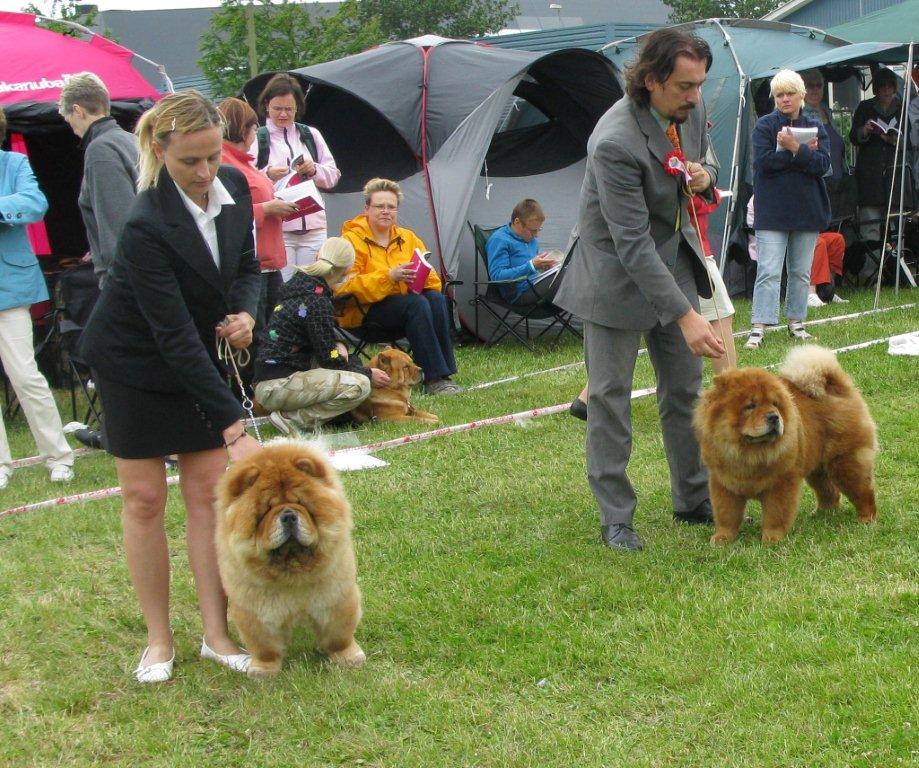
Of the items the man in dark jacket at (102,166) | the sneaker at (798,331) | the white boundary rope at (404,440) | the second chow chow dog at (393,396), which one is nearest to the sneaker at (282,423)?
the second chow chow dog at (393,396)

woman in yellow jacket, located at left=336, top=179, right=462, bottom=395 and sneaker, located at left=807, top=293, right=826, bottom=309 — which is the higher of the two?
woman in yellow jacket, located at left=336, top=179, right=462, bottom=395

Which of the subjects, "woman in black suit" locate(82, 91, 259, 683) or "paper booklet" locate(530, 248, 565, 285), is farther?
"paper booklet" locate(530, 248, 565, 285)

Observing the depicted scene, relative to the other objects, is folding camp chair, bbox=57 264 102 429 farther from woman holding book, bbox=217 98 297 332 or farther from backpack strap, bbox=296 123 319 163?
backpack strap, bbox=296 123 319 163

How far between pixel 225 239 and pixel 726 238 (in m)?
7.99

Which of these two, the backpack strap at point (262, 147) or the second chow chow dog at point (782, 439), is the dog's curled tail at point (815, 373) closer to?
the second chow chow dog at point (782, 439)

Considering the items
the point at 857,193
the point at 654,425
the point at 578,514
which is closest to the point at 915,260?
the point at 857,193

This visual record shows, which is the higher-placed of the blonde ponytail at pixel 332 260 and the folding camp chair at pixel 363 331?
the blonde ponytail at pixel 332 260

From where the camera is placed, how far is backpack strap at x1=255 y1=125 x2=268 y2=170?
7.91m

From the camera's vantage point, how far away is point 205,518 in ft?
11.2

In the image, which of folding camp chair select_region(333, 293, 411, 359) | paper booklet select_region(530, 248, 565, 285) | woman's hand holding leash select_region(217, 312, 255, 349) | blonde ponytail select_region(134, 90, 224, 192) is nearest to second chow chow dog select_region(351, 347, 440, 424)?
folding camp chair select_region(333, 293, 411, 359)

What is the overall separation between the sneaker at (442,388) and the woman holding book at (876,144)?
565 centimetres

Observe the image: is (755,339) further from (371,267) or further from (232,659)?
(232,659)

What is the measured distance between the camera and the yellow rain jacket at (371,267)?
785 centimetres

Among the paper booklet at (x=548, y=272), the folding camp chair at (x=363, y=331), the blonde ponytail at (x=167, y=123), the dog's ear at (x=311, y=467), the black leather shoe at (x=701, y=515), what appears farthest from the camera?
the paper booklet at (x=548, y=272)
